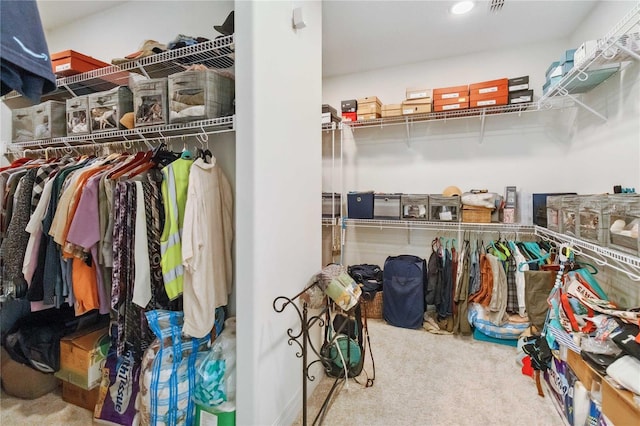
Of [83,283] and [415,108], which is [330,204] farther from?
[83,283]

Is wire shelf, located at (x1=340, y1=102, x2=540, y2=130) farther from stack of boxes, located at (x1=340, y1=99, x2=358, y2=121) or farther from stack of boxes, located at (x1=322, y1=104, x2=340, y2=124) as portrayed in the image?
stack of boxes, located at (x1=322, y1=104, x2=340, y2=124)

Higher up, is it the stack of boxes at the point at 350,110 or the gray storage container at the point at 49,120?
the stack of boxes at the point at 350,110

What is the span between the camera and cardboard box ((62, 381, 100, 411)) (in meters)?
1.78

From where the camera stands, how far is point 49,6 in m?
2.36

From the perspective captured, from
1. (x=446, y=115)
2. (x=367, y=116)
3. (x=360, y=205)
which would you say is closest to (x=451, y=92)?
(x=446, y=115)

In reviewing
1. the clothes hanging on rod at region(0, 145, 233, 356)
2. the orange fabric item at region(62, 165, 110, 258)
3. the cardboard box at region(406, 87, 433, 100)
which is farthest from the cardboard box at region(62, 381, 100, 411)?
the cardboard box at region(406, 87, 433, 100)

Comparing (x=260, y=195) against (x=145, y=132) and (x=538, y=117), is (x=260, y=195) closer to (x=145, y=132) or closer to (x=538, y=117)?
(x=145, y=132)

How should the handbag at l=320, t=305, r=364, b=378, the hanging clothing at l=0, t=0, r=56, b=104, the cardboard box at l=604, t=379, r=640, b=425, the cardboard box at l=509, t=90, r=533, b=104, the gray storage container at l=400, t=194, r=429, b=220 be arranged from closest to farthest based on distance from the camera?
the hanging clothing at l=0, t=0, r=56, b=104
the cardboard box at l=604, t=379, r=640, b=425
the handbag at l=320, t=305, r=364, b=378
the cardboard box at l=509, t=90, r=533, b=104
the gray storage container at l=400, t=194, r=429, b=220

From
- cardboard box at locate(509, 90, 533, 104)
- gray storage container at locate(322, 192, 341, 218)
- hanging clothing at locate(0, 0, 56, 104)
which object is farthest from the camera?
gray storage container at locate(322, 192, 341, 218)

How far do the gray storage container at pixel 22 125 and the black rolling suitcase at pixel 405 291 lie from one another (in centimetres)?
310

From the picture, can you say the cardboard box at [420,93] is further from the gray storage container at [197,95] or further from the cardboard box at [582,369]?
the cardboard box at [582,369]

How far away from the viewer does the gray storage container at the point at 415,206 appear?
300 centimetres

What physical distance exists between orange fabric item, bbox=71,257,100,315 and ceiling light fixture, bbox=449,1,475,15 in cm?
297

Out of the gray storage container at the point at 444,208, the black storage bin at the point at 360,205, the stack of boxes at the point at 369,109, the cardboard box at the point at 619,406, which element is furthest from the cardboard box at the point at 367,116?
the cardboard box at the point at 619,406
